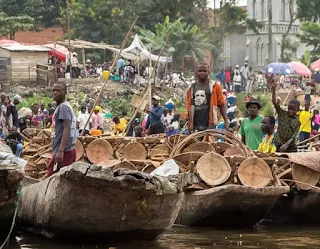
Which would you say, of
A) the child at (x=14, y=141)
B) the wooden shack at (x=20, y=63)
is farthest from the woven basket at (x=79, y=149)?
the wooden shack at (x=20, y=63)

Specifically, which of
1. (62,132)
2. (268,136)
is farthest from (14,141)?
(62,132)

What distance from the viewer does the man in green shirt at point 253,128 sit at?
38.6 ft

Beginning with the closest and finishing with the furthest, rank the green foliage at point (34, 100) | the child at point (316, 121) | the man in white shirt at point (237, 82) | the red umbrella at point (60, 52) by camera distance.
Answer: the child at point (316, 121) → the green foliage at point (34, 100) → the red umbrella at point (60, 52) → the man in white shirt at point (237, 82)

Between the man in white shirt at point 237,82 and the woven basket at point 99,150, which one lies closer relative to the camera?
the woven basket at point 99,150

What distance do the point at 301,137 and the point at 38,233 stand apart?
935 cm

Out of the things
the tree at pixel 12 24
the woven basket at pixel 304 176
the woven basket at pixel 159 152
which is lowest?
the woven basket at pixel 304 176

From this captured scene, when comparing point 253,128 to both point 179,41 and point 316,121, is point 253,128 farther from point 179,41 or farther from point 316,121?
point 179,41

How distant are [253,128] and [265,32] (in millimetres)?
42909

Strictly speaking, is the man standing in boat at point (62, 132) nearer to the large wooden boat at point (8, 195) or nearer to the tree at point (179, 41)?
the large wooden boat at point (8, 195)

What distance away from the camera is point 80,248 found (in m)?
8.89

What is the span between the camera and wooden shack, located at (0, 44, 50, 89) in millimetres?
35062

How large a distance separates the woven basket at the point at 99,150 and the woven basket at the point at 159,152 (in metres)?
0.54

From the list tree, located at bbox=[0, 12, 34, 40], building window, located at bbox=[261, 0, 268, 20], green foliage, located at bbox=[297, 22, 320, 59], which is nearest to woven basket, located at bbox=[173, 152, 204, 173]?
tree, located at bbox=[0, 12, 34, 40]

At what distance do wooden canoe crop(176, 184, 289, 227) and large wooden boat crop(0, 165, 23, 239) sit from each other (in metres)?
2.24
